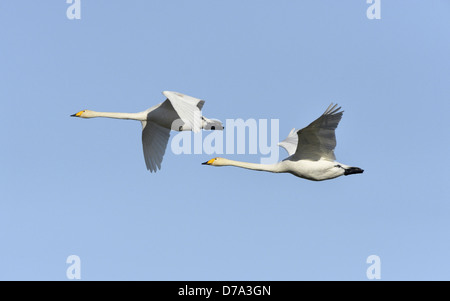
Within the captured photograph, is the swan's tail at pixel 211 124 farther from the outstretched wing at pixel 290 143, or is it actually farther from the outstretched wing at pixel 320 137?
the outstretched wing at pixel 320 137

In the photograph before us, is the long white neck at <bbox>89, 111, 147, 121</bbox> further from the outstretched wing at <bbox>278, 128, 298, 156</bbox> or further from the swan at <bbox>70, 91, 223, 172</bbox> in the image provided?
the outstretched wing at <bbox>278, 128, 298, 156</bbox>

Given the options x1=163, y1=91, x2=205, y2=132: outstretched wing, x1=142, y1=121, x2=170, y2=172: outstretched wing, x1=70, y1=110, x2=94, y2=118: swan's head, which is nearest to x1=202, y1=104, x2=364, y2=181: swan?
x1=163, y1=91, x2=205, y2=132: outstretched wing

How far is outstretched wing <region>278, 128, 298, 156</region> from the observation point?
2252 centimetres

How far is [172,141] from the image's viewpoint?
2367cm

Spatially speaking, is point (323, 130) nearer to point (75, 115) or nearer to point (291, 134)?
point (291, 134)

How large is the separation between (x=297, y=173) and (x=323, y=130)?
1315 mm

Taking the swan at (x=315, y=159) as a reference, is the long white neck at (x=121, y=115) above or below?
above

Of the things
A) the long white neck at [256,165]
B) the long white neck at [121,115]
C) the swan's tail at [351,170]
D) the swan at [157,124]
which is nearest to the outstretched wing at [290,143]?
the long white neck at [256,165]

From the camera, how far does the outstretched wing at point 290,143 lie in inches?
887

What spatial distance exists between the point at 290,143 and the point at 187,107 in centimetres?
314

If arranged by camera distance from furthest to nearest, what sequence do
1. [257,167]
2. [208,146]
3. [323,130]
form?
[208,146] < [257,167] < [323,130]

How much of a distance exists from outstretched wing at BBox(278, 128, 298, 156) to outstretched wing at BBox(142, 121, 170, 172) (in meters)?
2.86

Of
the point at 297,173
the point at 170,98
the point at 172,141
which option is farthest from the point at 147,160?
the point at 297,173

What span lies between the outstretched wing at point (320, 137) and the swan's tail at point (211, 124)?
351cm
